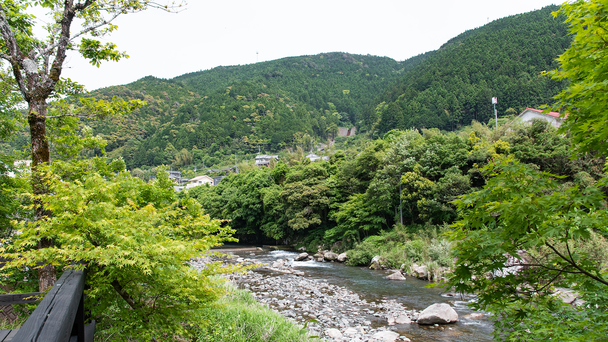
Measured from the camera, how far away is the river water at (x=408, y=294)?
905 cm

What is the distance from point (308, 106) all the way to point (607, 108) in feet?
426

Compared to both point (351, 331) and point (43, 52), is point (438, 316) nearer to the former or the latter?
point (351, 331)

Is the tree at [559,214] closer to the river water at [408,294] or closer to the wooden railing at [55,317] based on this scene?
the river water at [408,294]

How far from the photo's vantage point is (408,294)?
13430 mm

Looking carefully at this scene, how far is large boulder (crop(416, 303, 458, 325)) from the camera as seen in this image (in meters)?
9.84

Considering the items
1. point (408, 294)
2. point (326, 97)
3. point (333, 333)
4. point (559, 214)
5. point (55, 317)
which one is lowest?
point (408, 294)

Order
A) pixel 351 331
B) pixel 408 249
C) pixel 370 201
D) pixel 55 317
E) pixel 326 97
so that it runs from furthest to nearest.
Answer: pixel 326 97
pixel 370 201
pixel 408 249
pixel 351 331
pixel 55 317

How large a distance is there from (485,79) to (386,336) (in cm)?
6838

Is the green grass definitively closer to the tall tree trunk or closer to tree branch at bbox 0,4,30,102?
the tall tree trunk

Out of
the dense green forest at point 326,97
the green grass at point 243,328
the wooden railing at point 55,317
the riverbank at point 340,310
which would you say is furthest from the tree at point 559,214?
the dense green forest at point 326,97

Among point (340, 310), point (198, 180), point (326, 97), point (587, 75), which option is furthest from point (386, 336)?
point (326, 97)

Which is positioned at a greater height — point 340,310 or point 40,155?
point 40,155

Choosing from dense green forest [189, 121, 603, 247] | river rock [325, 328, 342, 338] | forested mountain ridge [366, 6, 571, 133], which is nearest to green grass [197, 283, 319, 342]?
river rock [325, 328, 342, 338]

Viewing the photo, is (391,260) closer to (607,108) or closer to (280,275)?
(280,275)
